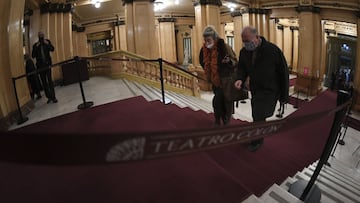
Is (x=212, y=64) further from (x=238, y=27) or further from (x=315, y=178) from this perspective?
(x=238, y=27)

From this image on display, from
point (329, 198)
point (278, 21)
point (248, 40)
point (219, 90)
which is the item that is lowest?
point (329, 198)

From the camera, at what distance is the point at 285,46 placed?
903 inches

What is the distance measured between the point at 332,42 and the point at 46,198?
19370 millimetres

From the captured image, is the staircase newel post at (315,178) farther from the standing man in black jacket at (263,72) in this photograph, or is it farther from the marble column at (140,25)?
the marble column at (140,25)

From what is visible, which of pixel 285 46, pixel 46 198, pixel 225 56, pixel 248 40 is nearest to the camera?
pixel 46 198

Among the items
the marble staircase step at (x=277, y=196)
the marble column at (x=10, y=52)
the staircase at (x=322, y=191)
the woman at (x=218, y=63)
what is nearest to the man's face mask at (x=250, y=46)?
the woman at (x=218, y=63)

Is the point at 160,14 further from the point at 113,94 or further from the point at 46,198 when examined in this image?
the point at 46,198

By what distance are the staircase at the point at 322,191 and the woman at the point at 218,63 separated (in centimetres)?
141

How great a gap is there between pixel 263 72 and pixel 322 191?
1.42 meters

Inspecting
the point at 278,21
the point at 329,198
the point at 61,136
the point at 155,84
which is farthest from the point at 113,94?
the point at 278,21

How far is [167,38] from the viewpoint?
74.1ft

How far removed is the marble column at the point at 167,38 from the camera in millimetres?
22062

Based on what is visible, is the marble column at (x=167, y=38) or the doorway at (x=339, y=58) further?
the marble column at (x=167, y=38)

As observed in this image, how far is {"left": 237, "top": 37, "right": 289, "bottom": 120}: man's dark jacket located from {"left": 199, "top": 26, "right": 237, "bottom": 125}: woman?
42cm
